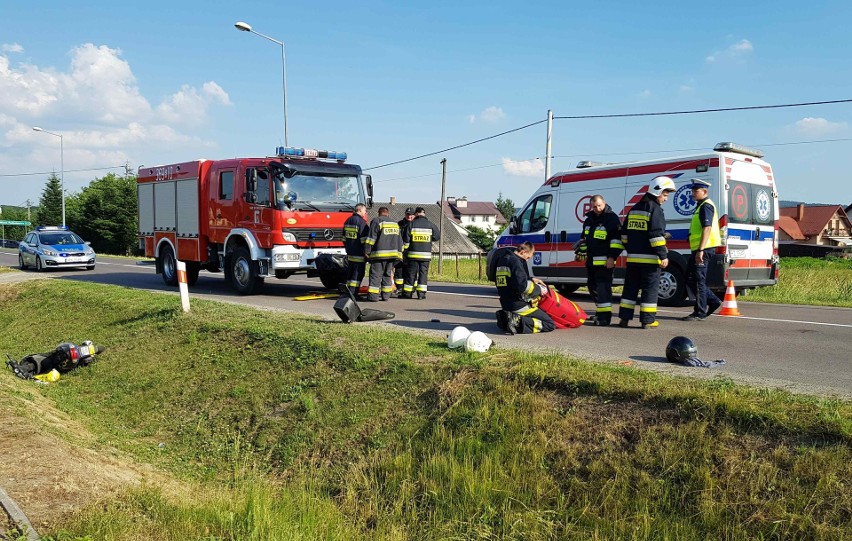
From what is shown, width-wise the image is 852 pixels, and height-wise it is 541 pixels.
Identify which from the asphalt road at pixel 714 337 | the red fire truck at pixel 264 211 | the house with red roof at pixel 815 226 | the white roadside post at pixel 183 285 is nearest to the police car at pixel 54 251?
the red fire truck at pixel 264 211

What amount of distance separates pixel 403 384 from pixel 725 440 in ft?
9.69

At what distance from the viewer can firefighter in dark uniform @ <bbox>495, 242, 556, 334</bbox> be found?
8016mm

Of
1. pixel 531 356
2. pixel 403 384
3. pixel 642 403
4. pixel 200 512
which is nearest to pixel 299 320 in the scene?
pixel 403 384

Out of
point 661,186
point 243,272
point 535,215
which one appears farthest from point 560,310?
point 243,272

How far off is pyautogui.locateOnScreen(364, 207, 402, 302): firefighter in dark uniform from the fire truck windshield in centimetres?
159

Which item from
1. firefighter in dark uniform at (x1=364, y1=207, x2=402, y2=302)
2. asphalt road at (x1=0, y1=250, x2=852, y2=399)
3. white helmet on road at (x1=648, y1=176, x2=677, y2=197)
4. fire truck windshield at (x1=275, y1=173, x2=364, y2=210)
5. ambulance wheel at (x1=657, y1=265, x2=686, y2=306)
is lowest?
asphalt road at (x1=0, y1=250, x2=852, y2=399)

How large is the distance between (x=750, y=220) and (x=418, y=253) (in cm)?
581

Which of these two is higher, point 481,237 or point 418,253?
point 481,237

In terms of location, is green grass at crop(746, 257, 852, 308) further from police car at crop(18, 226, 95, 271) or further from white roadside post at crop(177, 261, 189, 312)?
police car at crop(18, 226, 95, 271)

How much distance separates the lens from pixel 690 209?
37.3ft

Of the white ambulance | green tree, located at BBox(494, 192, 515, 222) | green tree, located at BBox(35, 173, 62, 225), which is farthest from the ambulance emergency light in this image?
green tree, located at BBox(494, 192, 515, 222)

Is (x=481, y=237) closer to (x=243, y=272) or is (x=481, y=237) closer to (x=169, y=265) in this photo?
(x=169, y=265)

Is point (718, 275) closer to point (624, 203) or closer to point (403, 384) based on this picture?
point (624, 203)

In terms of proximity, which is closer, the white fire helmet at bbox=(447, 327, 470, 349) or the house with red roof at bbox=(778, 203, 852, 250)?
the white fire helmet at bbox=(447, 327, 470, 349)
